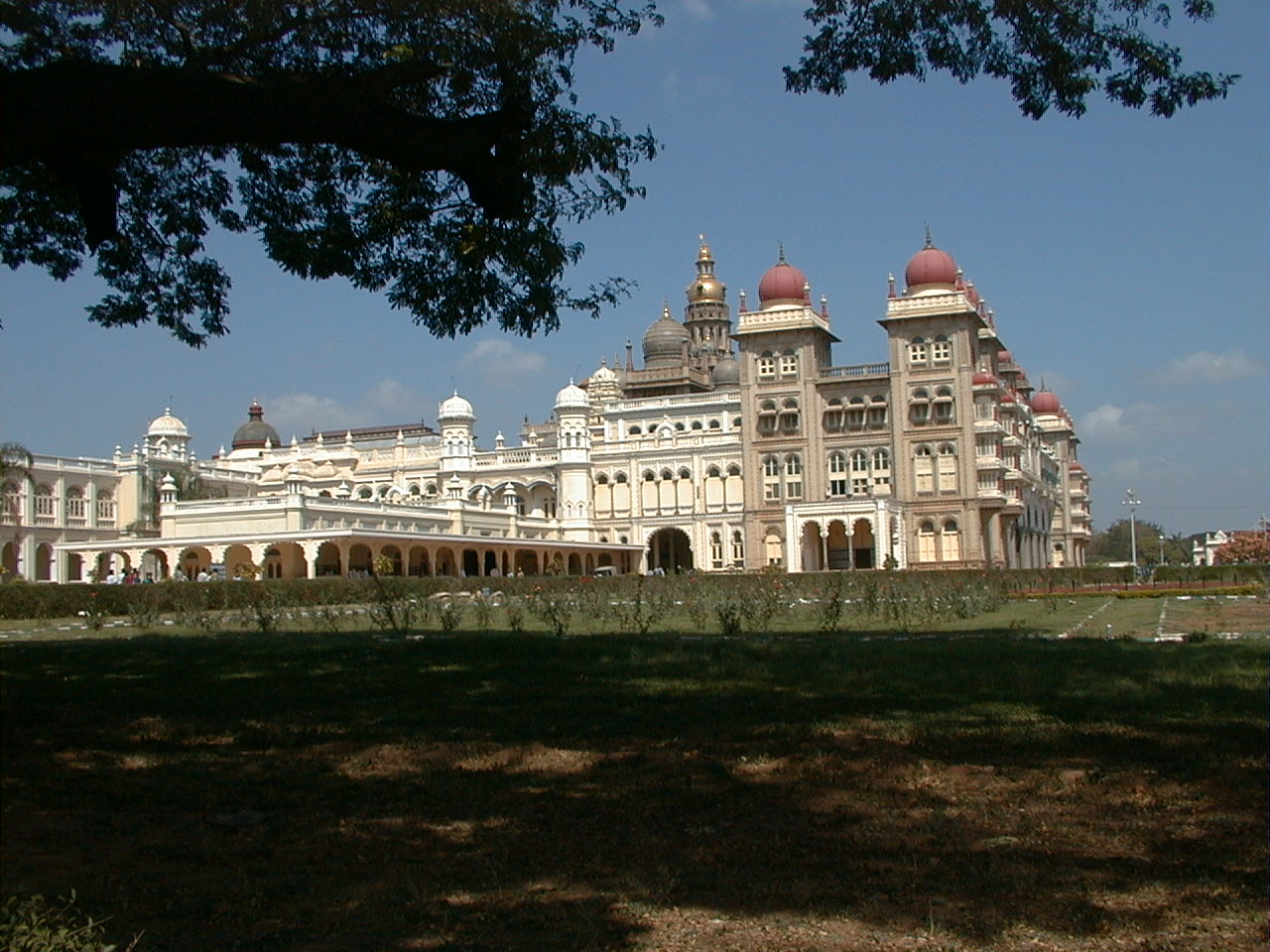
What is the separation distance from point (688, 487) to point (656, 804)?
69.7 meters

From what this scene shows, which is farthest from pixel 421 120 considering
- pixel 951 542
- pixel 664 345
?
pixel 664 345

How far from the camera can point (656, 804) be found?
690 centimetres

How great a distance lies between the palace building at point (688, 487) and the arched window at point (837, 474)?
3.6 inches

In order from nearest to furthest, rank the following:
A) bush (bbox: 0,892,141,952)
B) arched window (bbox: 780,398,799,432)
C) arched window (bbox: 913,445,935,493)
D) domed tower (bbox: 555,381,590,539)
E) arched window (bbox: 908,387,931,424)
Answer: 1. bush (bbox: 0,892,141,952)
2. arched window (bbox: 908,387,931,424)
3. arched window (bbox: 913,445,935,493)
4. arched window (bbox: 780,398,799,432)
5. domed tower (bbox: 555,381,590,539)

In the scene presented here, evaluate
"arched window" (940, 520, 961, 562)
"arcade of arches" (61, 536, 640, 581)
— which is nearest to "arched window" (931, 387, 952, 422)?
"arched window" (940, 520, 961, 562)

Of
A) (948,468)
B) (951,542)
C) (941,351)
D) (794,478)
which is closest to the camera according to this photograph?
(951,542)

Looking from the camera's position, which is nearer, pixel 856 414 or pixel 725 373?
pixel 856 414

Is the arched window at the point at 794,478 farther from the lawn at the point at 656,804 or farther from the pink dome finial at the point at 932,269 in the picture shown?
the lawn at the point at 656,804

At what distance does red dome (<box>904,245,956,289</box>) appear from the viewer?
67.9 meters

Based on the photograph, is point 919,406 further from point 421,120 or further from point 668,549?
point 421,120

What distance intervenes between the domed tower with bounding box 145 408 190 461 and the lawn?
74988 mm

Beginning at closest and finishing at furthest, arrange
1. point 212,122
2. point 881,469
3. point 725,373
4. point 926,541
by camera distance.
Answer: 1. point 212,122
2. point 926,541
3. point 881,469
4. point 725,373

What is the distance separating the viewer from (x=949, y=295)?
66.9 meters

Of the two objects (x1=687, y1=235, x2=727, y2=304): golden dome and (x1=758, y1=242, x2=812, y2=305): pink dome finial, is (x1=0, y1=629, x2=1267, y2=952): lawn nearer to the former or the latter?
(x1=758, y1=242, x2=812, y2=305): pink dome finial
